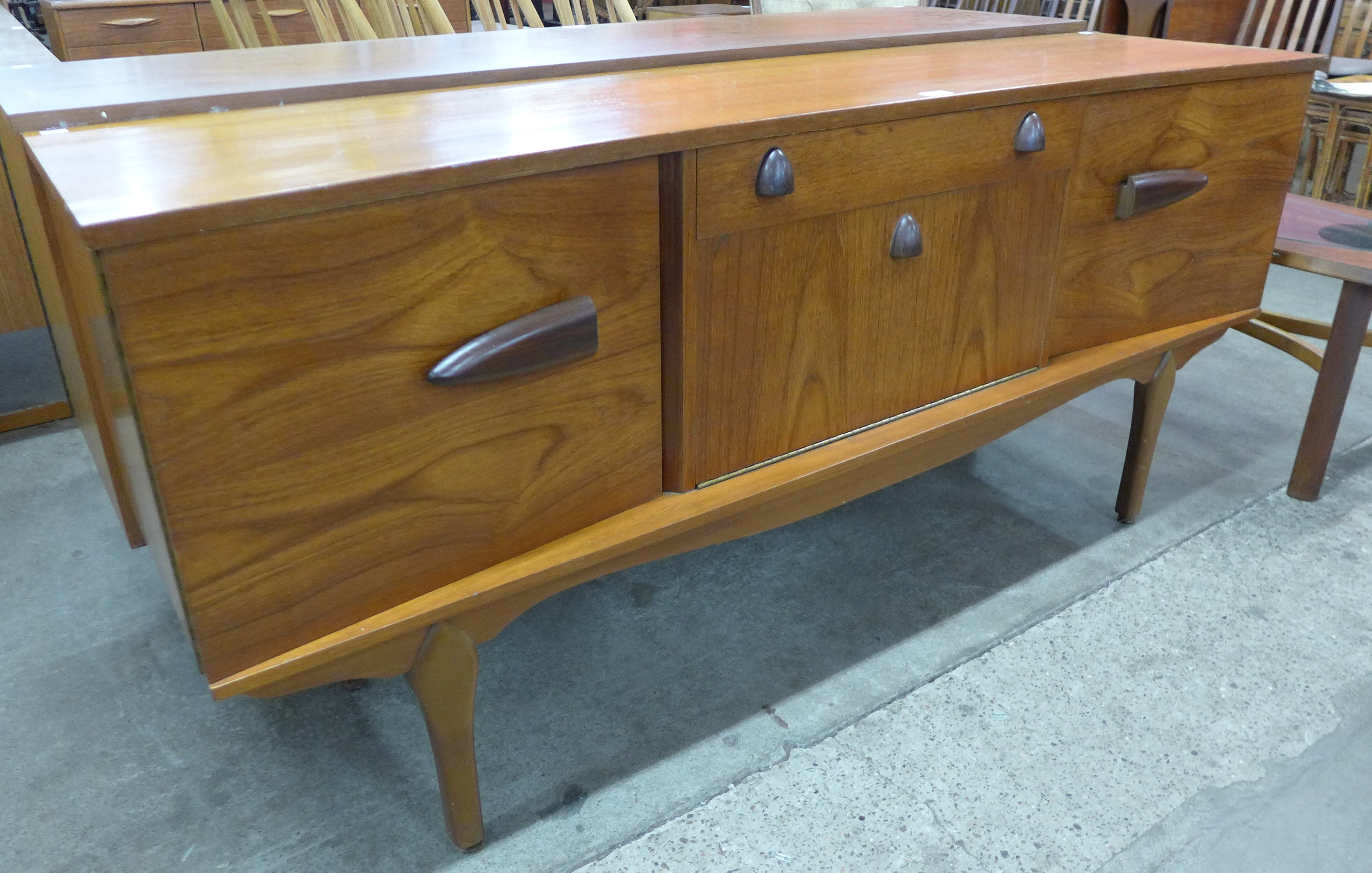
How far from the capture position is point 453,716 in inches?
39.0

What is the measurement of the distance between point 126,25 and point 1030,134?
2855 millimetres

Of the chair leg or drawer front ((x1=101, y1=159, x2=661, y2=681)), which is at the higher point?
drawer front ((x1=101, y1=159, x2=661, y2=681))

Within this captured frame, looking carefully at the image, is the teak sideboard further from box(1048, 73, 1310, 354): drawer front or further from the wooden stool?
the wooden stool

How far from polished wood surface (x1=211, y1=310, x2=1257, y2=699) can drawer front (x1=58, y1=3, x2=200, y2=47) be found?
2820 millimetres

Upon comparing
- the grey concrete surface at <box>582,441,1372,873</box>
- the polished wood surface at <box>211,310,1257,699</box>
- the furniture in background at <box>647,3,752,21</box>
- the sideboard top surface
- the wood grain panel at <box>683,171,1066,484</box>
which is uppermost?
the sideboard top surface

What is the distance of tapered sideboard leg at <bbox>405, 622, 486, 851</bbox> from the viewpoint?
944 millimetres

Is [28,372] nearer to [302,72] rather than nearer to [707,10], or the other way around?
[302,72]

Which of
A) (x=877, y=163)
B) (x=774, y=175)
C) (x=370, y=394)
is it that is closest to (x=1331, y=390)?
(x=877, y=163)

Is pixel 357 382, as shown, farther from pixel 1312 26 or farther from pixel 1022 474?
pixel 1312 26

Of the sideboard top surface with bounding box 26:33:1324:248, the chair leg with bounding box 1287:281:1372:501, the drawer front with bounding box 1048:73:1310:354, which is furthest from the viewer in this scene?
the chair leg with bounding box 1287:281:1372:501

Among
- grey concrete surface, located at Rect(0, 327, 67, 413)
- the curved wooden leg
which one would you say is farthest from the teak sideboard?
grey concrete surface, located at Rect(0, 327, 67, 413)

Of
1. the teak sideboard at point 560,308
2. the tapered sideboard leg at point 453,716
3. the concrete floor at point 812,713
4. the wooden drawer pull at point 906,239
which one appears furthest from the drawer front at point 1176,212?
the tapered sideboard leg at point 453,716

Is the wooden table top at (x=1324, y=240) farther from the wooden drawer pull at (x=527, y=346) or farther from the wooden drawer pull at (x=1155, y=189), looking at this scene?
the wooden drawer pull at (x=527, y=346)

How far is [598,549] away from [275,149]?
45 centimetres
